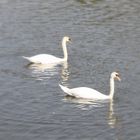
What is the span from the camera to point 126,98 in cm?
2353

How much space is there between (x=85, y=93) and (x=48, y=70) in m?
4.84

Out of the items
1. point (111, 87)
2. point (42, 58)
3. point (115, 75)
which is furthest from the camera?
point (42, 58)

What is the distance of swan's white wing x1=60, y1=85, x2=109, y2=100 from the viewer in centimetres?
2364

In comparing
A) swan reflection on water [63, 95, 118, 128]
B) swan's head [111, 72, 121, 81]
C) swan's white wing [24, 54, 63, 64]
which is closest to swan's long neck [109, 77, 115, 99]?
swan's head [111, 72, 121, 81]

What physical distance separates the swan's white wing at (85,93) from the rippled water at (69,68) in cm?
25

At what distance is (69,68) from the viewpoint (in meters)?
28.6

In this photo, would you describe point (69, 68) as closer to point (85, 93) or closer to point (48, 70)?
point (48, 70)

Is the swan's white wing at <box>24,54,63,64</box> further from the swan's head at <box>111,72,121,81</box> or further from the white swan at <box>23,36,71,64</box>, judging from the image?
the swan's head at <box>111,72,121,81</box>

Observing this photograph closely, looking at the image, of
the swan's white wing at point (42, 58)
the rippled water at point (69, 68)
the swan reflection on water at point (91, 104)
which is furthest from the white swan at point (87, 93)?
the swan's white wing at point (42, 58)

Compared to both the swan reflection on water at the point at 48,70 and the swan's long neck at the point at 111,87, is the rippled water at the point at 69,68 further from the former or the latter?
the swan's long neck at the point at 111,87

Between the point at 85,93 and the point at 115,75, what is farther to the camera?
the point at 115,75

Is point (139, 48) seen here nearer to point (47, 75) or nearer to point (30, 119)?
point (47, 75)

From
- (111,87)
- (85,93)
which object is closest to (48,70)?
(85,93)

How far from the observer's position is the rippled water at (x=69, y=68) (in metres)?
20.9
